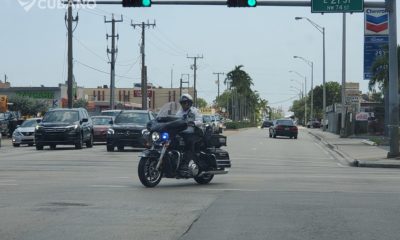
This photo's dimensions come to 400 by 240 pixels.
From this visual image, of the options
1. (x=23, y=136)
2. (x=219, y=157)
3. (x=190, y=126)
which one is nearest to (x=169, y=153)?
(x=190, y=126)

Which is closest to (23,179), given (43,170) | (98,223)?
(43,170)

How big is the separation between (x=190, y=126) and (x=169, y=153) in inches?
27.8

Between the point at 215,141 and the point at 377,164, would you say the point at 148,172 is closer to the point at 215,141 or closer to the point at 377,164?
the point at 215,141

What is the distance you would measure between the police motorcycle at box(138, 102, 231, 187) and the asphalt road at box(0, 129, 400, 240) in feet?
1.12

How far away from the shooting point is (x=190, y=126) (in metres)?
13.1

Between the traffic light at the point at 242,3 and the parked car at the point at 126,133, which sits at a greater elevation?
the traffic light at the point at 242,3

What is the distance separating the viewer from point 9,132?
1832 inches

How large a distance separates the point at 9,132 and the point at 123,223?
1563 inches

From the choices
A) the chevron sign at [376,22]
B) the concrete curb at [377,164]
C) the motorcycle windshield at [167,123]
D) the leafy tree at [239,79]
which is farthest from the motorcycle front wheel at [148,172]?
the leafy tree at [239,79]

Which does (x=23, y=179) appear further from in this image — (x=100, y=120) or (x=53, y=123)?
(x=100, y=120)

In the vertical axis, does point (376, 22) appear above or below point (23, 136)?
above

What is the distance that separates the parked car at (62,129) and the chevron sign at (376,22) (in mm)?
17430

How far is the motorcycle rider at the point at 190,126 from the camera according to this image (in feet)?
43.3

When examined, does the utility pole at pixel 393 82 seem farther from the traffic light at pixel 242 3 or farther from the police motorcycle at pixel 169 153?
the police motorcycle at pixel 169 153
